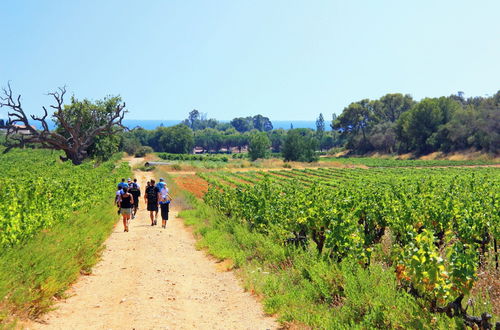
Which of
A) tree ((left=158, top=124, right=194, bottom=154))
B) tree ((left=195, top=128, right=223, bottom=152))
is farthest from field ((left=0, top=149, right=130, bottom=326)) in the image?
tree ((left=195, top=128, right=223, bottom=152))

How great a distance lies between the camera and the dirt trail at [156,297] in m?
7.46

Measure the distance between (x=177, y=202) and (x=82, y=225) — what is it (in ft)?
45.2

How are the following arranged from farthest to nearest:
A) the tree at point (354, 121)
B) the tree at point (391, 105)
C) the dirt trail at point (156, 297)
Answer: the tree at point (391, 105)
the tree at point (354, 121)
the dirt trail at point (156, 297)

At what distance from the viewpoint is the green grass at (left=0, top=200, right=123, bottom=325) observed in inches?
281

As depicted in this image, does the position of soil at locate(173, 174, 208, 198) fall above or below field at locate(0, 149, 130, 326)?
below

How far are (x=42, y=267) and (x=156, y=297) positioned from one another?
2.03 meters

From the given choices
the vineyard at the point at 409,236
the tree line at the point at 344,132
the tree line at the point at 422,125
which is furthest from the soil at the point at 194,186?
the tree line at the point at 422,125

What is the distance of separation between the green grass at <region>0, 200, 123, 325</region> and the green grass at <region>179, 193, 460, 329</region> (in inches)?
136

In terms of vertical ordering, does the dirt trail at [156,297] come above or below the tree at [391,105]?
below

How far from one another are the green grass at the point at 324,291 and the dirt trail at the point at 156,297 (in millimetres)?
416

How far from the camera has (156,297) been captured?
8703 mm

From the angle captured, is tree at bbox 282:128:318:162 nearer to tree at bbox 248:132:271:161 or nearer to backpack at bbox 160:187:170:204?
tree at bbox 248:132:271:161

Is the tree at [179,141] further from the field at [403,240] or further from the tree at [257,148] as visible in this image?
the field at [403,240]

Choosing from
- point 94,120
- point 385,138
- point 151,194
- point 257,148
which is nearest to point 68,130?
point 94,120
